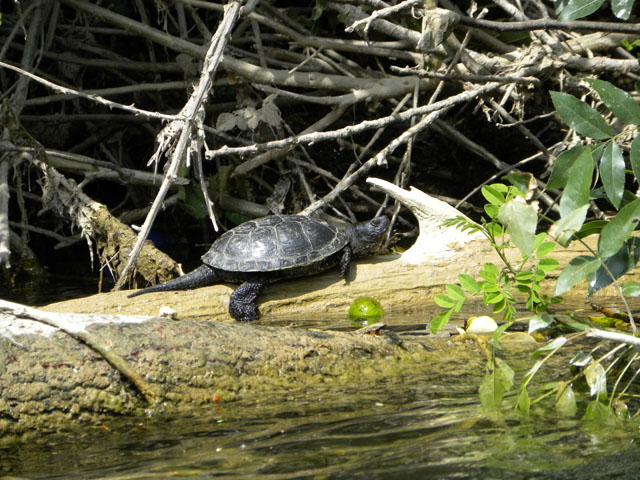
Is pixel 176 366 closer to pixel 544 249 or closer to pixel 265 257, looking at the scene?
pixel 544 249

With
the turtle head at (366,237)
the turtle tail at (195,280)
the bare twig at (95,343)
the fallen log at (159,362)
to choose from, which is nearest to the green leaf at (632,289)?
the fallen log at (159,362)

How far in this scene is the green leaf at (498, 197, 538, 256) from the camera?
7.59 feet

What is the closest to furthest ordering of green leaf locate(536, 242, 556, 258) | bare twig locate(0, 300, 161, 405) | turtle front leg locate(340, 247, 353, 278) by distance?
green leaf locate(536, 242, 556, 258) → bare twig locate(0, 300, 161, 405) → turtle front leg locate(340, 247, 353, 278)

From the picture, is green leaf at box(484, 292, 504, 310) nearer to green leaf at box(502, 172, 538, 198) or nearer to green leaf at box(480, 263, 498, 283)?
green leaf at box(480, 263, 498, 283)

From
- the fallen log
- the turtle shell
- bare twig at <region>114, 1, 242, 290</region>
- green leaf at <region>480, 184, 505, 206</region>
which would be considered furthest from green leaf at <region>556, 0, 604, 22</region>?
the turtle shell

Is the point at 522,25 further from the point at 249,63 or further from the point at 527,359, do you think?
the point at 249,63

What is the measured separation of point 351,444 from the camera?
265cm

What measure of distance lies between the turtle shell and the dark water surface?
195cm

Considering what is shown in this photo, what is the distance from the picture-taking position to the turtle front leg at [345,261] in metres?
5.20

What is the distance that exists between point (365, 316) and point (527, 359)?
4.99 ft

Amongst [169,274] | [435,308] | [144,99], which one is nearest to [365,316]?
[435,308]

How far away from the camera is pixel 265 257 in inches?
202

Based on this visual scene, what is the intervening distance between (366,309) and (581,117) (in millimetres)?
2684

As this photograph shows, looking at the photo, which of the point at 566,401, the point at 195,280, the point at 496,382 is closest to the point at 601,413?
the point at 566,401
